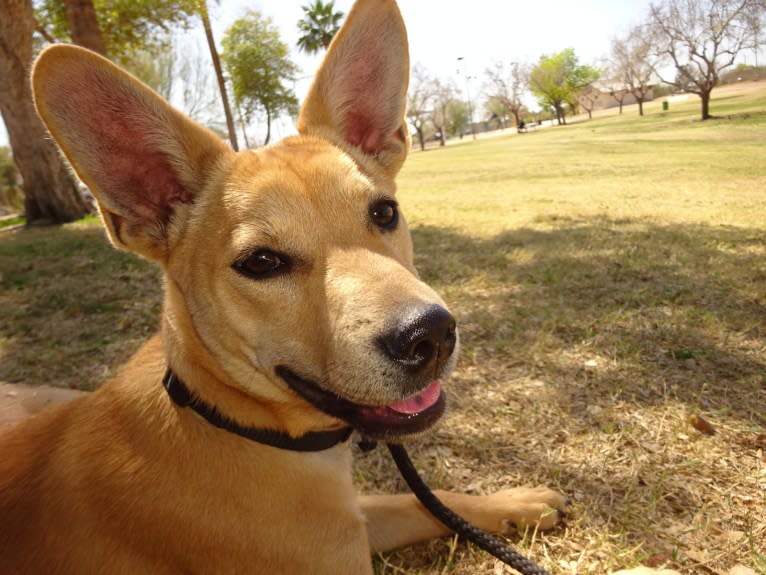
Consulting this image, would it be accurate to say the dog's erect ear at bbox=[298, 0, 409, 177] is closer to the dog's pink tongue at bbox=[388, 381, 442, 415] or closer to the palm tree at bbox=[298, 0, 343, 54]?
the dog's pink tongue at bbox=[388, 381, 442, 415]

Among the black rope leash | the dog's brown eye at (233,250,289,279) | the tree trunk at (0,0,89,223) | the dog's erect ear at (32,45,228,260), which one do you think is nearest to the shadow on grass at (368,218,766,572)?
the black rope leash

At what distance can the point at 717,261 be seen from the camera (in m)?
6.34

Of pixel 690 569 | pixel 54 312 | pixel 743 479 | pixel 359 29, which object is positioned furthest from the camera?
pixel 54 312

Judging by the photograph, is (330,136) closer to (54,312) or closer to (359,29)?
(359,29)

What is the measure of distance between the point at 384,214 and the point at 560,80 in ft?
370

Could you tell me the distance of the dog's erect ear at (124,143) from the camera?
1.98 meters

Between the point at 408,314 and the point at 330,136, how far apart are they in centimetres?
153

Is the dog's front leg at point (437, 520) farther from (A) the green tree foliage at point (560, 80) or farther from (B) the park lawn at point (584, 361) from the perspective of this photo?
(A) the green tree foliage at point (560, 80)

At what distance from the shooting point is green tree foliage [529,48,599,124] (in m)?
97.4

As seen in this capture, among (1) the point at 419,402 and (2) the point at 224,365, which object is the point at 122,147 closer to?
A: (2) the point at 224,365

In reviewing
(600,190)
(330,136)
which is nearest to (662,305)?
(330,136)

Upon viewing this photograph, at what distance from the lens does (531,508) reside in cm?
277

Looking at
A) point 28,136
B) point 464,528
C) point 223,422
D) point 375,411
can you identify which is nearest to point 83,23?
point 28,136

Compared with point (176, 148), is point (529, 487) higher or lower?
lower
